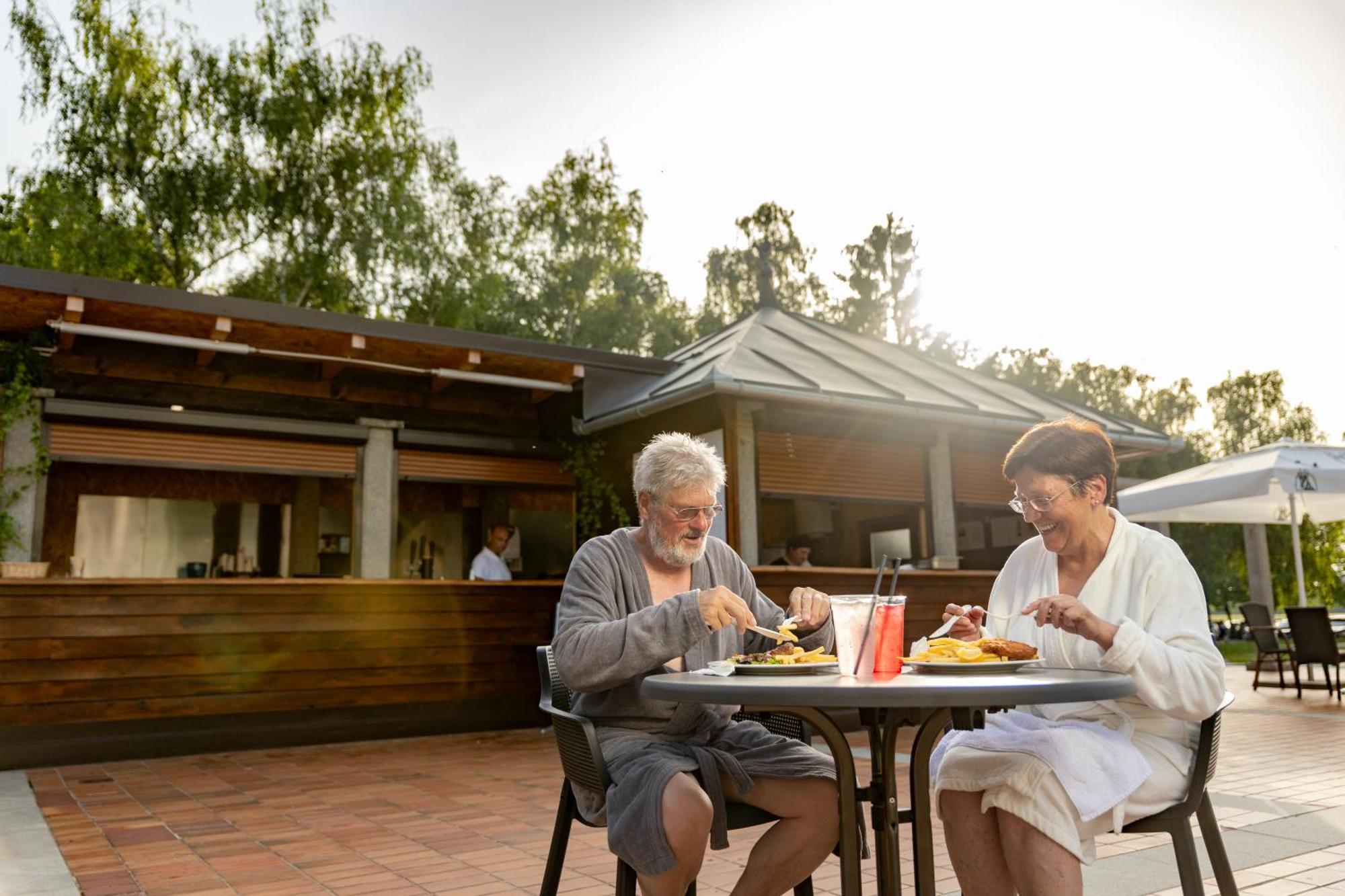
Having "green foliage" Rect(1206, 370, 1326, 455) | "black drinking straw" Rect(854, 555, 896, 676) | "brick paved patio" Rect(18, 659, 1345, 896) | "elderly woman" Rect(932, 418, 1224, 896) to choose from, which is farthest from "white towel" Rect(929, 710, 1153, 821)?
"green foliage" Rect(1206, 370, 1326, 455)

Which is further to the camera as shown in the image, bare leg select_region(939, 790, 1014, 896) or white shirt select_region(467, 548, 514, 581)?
white shirt select_region(467, 548, 514, 581)

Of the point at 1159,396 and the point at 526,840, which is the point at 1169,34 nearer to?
the point at 526,840

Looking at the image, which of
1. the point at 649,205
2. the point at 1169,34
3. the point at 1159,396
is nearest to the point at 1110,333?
the point at 1159,396

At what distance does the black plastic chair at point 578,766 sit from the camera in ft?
6.83

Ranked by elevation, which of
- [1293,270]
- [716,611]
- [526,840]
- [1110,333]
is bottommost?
[526,840]

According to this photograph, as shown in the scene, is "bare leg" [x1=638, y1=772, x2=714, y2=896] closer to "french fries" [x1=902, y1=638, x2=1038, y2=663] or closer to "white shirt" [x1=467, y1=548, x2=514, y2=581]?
"french fries" [x1=902, y1=638, x2=1038, y2=663]

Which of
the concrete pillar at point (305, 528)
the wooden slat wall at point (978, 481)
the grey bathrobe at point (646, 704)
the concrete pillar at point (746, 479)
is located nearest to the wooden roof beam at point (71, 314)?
the concrete pillar at point (305, 528)

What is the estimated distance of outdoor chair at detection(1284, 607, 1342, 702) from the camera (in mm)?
7638

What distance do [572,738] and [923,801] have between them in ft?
2.43

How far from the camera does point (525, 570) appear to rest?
39.3 ft

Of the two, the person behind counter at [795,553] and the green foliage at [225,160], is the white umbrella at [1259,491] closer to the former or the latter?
the person behind counter at [795,553]

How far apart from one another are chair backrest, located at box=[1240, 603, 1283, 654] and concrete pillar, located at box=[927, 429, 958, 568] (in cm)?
262

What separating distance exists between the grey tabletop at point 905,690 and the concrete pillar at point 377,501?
257 inches

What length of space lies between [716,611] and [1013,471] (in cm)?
71
